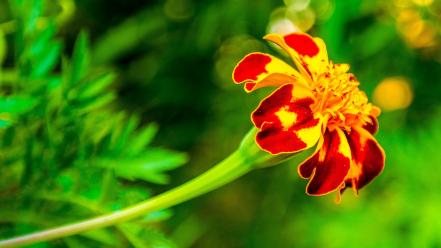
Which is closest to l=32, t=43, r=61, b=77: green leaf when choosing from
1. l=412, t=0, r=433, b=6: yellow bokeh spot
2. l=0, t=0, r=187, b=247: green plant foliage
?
l=0, t=0, r=187, b=247: green plant foliage

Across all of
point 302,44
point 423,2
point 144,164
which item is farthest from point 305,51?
point 423,2

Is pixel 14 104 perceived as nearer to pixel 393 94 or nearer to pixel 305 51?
pixel 305 51

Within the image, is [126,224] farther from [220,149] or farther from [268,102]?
[220,149]

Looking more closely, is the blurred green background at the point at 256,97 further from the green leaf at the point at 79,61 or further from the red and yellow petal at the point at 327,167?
the red and yellow petal at the point at 327,167

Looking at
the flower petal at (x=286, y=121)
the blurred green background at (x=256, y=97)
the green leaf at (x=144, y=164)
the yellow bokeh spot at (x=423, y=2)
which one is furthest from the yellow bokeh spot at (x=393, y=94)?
the flower petal at (x=286, y=121)

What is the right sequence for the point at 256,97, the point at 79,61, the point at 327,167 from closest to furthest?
the point at 327,167 < the point at 79,61 < the point at 256,97

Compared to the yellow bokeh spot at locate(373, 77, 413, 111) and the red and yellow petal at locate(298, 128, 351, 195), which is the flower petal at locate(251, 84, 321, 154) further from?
the yellow bokeh spot at locate(373, 77, 413, 111)

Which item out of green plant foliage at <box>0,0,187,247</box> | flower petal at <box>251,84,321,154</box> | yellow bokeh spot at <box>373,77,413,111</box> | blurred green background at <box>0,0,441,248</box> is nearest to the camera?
flower petal at <box>251,84,321,154</box>
